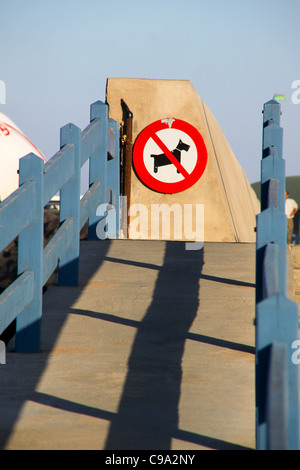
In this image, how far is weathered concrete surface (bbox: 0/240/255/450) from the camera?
3104mm

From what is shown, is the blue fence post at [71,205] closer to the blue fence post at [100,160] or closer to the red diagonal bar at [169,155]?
the blue fence post at [100,160]

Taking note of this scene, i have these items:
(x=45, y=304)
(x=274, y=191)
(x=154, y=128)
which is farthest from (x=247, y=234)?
(x=274, y=191)

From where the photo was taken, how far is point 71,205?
5555 millimetres

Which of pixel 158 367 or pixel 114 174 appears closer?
pixel 158 367

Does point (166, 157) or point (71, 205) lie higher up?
point (166, 157)

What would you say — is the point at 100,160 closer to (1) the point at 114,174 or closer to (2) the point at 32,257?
(1) the point at 114,174

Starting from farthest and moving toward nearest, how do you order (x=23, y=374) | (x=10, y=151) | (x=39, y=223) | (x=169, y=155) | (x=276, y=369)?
(x=10, y=151)
(x=169, y=155)
(x=39, y=223)
(x=23, y=374)
(x=276, y=369)

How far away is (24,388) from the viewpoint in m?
3.66

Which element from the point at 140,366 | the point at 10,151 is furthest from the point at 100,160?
the point at 10,151

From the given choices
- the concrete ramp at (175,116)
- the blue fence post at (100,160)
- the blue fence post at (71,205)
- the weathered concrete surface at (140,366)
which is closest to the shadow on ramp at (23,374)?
the weathered concrete surface at (140,366)

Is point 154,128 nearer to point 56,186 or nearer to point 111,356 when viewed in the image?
point 56,186

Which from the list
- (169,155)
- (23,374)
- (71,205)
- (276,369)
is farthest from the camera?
(169,155)

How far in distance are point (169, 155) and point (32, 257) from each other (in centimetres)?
470

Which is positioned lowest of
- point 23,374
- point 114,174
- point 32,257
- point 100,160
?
point 23,374
